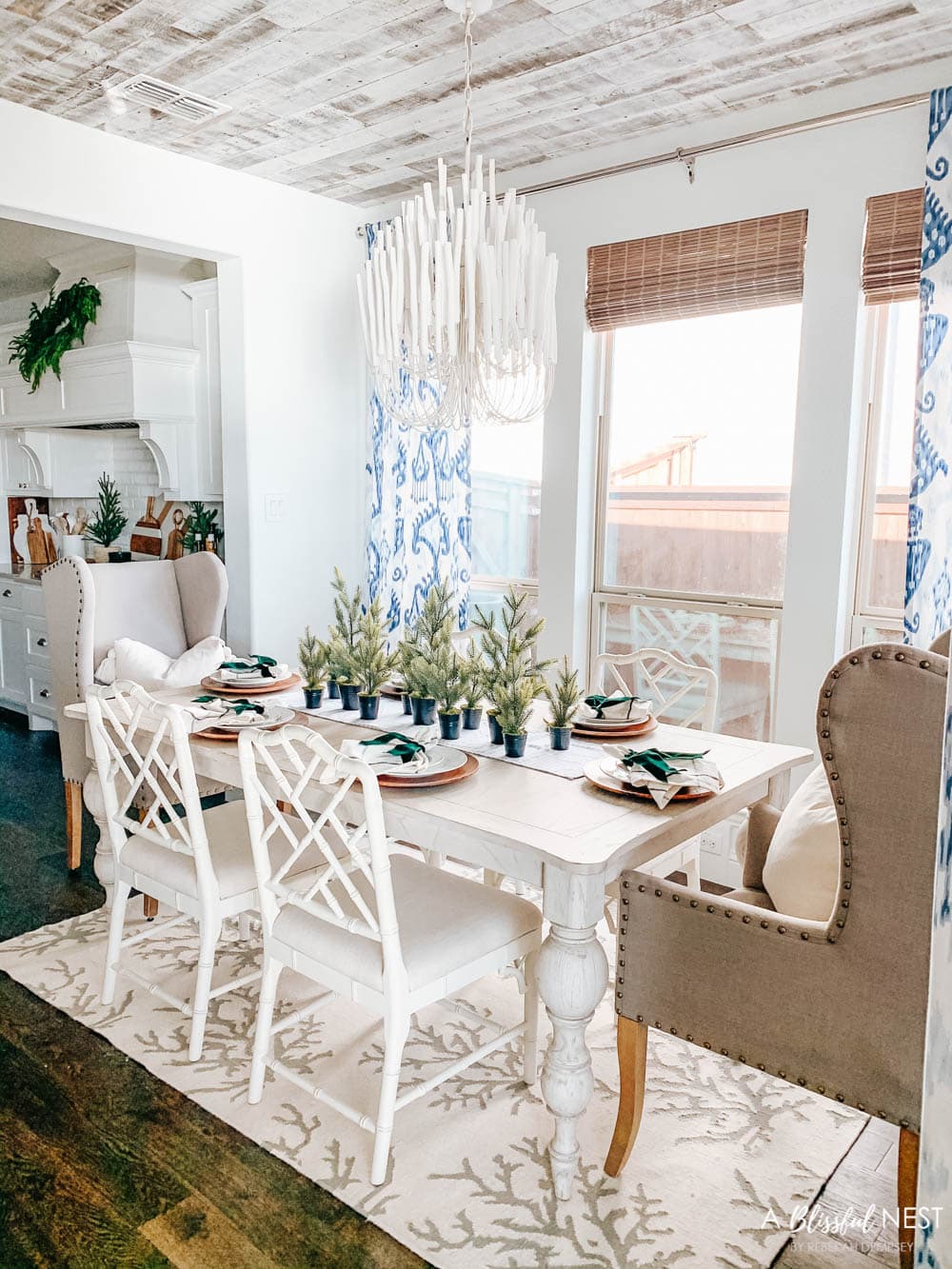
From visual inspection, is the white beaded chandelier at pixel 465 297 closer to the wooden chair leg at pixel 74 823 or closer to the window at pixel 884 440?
the window at pixel 884 440

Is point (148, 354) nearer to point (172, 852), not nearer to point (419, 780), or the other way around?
point (172, 852)

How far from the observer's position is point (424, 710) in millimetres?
2631

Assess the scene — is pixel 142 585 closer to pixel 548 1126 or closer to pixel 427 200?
pixel 427 200

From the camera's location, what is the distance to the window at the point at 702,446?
134 inches

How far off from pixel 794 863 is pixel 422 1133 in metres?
1.01

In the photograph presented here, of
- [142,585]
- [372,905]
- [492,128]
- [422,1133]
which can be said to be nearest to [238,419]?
[142,585]

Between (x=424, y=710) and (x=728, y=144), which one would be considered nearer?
(x=424, y=710)

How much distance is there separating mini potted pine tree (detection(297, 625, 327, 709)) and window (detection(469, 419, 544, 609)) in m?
1.55

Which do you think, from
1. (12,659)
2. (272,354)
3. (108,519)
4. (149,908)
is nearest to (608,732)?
(149,908)

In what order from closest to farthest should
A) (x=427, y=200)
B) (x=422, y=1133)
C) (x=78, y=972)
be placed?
(x=422, y=1133), (x=427, y=200), (x=78, y=972)

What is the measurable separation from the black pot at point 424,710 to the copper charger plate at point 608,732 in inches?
15.3

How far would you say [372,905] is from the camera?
2145mm

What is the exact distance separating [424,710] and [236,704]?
563 millimetres

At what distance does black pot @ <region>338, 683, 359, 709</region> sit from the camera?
2.80 m
